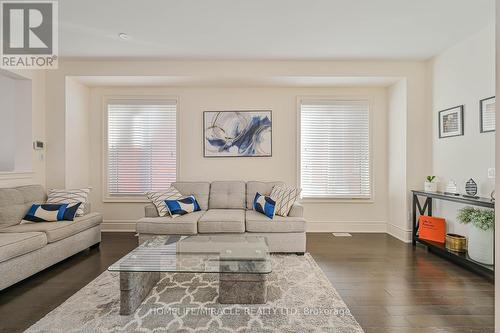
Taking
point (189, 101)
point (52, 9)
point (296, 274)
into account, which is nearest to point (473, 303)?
point (296, 274)

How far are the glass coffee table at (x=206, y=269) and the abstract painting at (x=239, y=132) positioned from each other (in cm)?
230

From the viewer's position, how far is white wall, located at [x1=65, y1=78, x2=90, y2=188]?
4246mm

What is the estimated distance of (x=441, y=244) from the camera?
3529 mm

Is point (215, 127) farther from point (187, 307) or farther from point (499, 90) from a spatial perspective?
point (499, 90)

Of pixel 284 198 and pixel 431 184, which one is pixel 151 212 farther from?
pixel 431 184

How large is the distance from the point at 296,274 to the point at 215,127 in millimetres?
2784

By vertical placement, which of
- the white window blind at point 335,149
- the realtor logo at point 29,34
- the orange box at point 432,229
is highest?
the realtor logo at point 29,34

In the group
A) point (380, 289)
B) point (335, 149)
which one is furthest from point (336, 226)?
point (380, 289)

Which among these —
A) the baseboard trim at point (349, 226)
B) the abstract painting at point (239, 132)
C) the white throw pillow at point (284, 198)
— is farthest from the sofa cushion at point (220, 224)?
the baseboard trim at point (349, 226)

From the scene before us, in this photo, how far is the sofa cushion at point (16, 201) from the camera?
122 inches

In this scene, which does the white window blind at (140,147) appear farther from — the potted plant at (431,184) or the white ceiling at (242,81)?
the potted plant at (431,184)

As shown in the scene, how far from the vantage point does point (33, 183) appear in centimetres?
399

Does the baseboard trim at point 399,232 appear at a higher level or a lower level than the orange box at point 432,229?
lower

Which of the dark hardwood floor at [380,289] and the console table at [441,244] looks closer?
the dark hardwood floor at [380,289]
